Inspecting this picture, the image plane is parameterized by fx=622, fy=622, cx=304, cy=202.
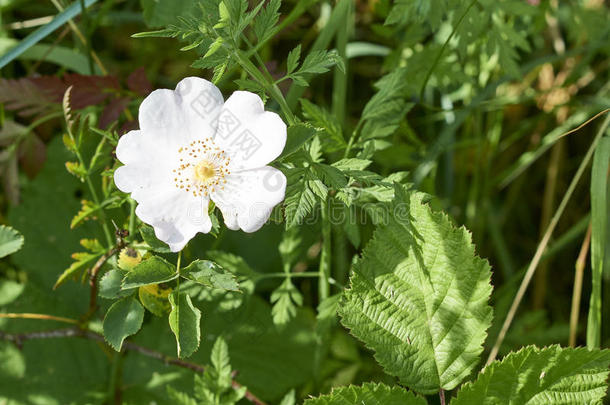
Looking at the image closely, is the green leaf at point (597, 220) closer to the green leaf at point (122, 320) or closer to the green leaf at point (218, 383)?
the green leaf at point (218, 383)

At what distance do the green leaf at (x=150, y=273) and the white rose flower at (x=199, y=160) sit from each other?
69 millimetres

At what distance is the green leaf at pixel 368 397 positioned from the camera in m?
1.28

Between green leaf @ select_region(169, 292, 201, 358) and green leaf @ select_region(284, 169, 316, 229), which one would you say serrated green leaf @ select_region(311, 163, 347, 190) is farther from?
green leaf @ select_region(169, 292, 201, 358)

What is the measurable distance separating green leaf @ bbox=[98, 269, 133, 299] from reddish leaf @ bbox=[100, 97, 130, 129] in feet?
1.54

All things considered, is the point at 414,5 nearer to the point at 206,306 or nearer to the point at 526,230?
the point at 206,306

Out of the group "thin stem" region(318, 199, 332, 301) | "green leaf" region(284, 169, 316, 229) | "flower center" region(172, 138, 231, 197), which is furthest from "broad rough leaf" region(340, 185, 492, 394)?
"flower center" region(172, 138, 231, 197)

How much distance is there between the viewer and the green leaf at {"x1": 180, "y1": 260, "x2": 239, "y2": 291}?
3.89 ft

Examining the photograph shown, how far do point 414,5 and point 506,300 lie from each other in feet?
3.25

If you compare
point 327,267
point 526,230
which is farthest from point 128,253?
point 526,230

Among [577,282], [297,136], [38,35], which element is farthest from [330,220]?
[38,35]

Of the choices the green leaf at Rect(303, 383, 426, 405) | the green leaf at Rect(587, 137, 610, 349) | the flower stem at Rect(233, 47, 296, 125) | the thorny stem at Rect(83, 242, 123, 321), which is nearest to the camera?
the flower stem at Rect(233, 47, 296, 125)

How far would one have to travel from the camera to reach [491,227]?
227cm

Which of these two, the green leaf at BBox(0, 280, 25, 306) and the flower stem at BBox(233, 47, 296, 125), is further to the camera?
the green leaf at BBox(0, 280, 25, 306)

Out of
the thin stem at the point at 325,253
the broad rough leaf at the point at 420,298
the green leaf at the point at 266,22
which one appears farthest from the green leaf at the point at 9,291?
the green leaf at the point at 266,22
